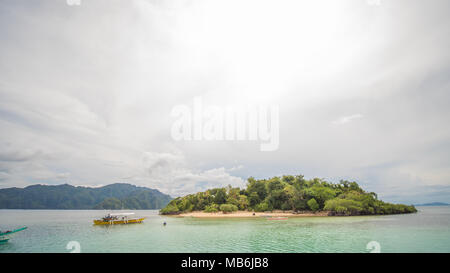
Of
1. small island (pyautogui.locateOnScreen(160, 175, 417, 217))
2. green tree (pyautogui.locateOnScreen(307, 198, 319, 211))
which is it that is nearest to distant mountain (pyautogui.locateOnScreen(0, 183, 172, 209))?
small island (pyautogui.locateOnScreen(160, 175, 417, 217))

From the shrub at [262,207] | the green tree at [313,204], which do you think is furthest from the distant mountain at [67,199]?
the green tree at [313,204]

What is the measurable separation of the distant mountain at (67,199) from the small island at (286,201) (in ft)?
321

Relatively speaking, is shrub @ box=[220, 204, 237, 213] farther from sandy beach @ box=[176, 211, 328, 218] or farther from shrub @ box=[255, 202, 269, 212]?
shrub @ box=[255, 202, 269, 212]

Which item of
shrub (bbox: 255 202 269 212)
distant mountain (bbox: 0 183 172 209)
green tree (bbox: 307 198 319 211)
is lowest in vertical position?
distant mountain (bbox: 0 183 172 209)

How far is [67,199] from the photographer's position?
6280 inches

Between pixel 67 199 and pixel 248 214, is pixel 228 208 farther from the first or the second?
pixel 67 199

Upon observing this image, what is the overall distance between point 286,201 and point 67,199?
163646mm

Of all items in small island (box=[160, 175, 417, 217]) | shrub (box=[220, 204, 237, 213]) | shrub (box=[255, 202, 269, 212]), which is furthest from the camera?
shrub (box=[220, 204, 237, 213])

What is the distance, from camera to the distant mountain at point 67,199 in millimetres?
145188

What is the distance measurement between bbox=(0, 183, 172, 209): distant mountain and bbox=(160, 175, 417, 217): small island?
9772 cm

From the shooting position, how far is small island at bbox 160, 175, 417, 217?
158 feet
